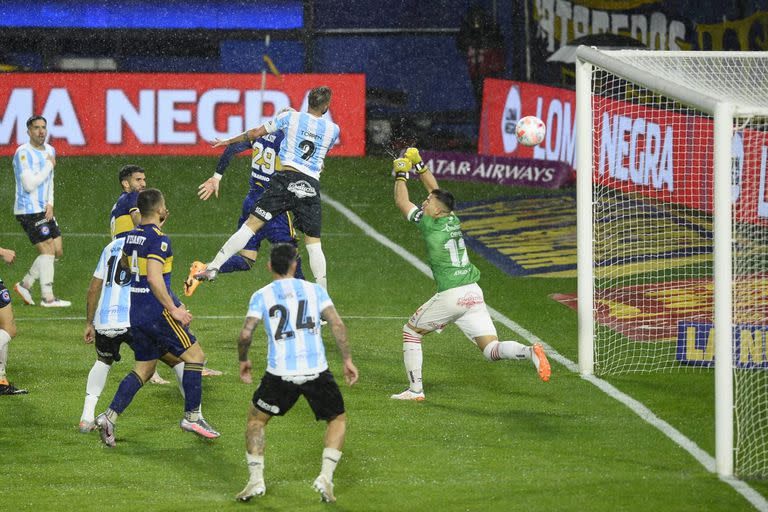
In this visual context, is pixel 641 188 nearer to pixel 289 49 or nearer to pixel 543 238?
pixel 543 238

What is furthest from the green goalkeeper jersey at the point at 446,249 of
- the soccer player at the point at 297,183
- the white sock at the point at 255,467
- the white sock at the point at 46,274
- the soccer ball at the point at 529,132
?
the white sock at the point at 46,274

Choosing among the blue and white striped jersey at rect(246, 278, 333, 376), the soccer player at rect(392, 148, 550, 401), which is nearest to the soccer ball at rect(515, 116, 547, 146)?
the soccer player at rect(392, 148, 550, 401)

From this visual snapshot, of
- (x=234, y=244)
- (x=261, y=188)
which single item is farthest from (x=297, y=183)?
Answer: (x=261, y=188)

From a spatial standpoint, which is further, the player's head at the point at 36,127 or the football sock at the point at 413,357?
the player's head at the point at 36,127

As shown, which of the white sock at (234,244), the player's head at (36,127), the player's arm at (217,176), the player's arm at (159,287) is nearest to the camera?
the player's arm at (159,287)

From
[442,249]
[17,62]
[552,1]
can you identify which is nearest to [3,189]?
[17,62]

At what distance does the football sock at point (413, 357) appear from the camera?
11.9m

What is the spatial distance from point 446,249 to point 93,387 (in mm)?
3288

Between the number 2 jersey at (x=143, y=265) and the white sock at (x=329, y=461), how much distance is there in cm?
218

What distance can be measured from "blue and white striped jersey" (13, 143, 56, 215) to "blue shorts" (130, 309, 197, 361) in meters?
6.44

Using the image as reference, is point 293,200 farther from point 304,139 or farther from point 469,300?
point 469,300

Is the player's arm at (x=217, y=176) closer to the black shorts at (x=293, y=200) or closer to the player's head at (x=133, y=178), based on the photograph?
the black shorts at (x=293, y=200)

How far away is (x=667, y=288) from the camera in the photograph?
659 inches

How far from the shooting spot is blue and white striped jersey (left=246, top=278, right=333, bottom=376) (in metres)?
8.91
